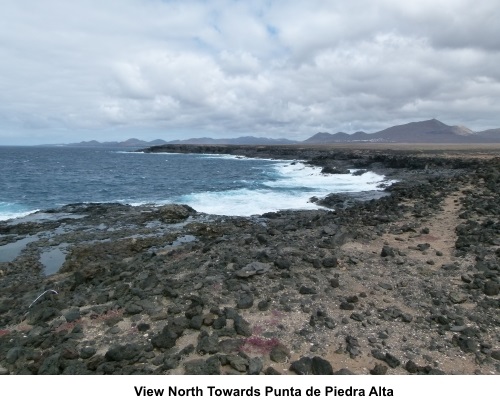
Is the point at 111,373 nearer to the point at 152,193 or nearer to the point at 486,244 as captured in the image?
the point at 486,244

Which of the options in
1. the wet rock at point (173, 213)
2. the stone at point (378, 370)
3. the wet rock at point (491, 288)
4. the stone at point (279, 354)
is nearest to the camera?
the stone at point (378, 370)

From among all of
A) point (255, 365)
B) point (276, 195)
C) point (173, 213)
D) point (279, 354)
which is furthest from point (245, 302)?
point (276, 195)

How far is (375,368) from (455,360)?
1.70m

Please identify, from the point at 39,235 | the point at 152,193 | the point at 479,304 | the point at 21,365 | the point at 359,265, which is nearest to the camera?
the point at 21,365

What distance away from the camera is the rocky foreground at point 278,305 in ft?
23.4

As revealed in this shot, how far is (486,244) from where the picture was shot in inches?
519

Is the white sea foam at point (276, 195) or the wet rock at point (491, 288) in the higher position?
the wet rock at point (491, 288)

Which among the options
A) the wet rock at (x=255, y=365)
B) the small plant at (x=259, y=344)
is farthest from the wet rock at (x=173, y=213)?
the wet rock at (x=255, y=365)

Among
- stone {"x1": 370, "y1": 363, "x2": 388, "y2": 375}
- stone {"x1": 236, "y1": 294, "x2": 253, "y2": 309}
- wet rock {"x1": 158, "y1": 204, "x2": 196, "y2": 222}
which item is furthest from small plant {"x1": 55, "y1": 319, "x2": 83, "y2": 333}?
wet rock {"x1": 158, "y1": 204, "x2": 196, "y2": 222}

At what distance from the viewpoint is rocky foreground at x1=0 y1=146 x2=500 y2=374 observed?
713cm

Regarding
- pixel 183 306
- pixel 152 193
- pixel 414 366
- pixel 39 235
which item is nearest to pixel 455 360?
pixel 414 366

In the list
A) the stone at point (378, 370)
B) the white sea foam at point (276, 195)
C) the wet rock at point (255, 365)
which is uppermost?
the wet rock at point (255, 365)

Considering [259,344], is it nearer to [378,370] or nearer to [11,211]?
[378,370]

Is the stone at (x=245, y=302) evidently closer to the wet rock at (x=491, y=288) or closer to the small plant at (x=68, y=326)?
the small plant at (x=68, y=326)
